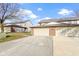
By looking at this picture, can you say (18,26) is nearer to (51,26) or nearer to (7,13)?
(7,13)

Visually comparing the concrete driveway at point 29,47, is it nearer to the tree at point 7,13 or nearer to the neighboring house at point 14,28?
the neighboring house at point 14,28

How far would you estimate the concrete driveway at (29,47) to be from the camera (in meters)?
2.65

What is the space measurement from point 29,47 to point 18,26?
13.8 inches

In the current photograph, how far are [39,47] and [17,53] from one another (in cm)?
33

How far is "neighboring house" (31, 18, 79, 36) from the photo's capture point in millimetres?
2691

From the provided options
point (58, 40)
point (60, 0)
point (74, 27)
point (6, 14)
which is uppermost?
point (60, 0)

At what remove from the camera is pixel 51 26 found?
2.76 metres

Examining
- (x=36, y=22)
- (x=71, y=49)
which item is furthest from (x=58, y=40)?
(x=36, y=22)

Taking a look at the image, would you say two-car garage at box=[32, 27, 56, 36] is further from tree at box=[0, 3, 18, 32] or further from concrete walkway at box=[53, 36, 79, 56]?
tree at box=[0, 3, 18, 32]

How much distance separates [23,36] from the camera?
2760mm

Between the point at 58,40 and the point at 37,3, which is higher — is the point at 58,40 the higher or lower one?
the lower one

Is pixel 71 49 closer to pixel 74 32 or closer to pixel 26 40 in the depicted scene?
pixel 74 32

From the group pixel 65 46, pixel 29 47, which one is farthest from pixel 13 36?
pixel 65 46

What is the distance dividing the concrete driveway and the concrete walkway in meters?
0.07
